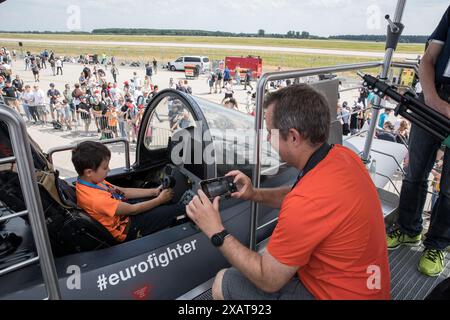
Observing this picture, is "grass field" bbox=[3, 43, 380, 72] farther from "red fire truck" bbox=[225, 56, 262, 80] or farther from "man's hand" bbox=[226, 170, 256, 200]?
"man's hand" bbox=[226, 170, 256, 200]

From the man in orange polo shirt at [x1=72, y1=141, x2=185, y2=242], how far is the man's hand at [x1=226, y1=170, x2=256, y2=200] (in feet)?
2.16

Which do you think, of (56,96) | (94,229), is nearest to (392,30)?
(94,229)

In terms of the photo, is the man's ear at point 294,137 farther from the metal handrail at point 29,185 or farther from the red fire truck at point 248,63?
Result: the red fire truck at point 248,63

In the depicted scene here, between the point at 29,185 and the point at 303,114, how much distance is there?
118 cm

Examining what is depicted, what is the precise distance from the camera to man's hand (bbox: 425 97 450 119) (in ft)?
7.04

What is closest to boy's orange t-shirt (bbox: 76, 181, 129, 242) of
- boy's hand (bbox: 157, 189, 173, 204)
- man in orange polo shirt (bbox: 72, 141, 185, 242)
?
man in orange polo shirt (bbox: 72, 141, 185, 242)

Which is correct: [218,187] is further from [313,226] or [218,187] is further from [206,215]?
[313,226]

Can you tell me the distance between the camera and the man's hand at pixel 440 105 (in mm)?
2146

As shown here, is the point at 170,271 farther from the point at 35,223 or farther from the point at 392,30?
the point at 392,30

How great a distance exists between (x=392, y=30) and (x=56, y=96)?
14.0 metres

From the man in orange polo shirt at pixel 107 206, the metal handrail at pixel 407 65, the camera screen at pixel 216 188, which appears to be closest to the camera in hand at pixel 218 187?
the camera screen at pixel 216 188

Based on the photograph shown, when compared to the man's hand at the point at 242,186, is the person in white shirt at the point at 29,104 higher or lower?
lower

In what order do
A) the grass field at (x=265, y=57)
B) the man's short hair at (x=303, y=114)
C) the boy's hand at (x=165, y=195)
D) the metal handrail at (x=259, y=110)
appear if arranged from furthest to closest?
1. the grass field at (x=265, y=57)
2. the boy's hand at (x=165, y=195)
3. the metal handrail at (x=259, y=110)
4. the man's short hair at (x=303, y=114)
